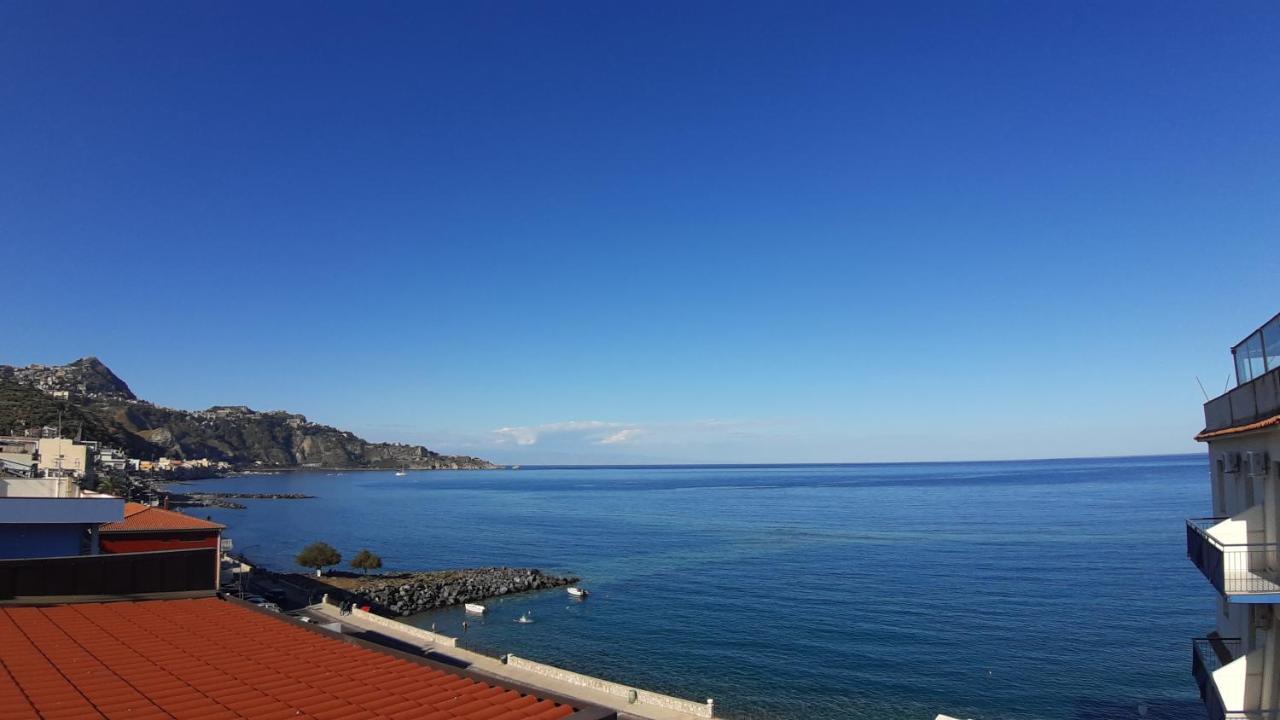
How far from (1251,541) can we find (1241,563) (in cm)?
84

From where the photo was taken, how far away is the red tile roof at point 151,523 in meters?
24.3

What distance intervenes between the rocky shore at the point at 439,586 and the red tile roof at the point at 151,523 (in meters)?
15.8

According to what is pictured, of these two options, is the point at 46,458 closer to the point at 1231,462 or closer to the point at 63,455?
the point at 63,455

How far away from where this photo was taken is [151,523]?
2566cm

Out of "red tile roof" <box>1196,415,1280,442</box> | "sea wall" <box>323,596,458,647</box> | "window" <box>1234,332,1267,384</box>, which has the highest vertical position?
"window" <box>1234,332,1267,384</box>

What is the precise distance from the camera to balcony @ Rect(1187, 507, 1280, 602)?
9977 millimetres

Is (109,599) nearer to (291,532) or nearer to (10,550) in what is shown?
(10,550)

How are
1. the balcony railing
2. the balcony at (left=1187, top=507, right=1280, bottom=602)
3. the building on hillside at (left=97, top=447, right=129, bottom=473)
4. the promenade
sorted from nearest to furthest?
the balcony at (left=1187, top=507, right=1280, bottom=602) → the balcony railing → the promenade → the building on hillside at (left=97, top=447, right=129, bottom=473)

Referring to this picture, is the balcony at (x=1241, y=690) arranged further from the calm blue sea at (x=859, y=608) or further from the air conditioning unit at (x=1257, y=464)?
the calm blue sea at (x=859, y=608)

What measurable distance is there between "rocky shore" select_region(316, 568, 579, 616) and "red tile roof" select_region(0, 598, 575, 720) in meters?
31.6

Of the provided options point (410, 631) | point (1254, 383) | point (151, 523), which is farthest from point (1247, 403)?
point (151, 523)

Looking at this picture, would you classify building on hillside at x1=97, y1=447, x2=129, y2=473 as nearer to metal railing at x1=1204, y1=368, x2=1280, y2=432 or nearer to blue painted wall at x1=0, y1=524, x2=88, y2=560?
blue painted wall at x1=0, y1=524, x2=88, y2=560

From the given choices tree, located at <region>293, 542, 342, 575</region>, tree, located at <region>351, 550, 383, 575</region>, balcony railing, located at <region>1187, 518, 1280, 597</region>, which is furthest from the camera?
tree, located at <region>351, 550, 383, 575</region>

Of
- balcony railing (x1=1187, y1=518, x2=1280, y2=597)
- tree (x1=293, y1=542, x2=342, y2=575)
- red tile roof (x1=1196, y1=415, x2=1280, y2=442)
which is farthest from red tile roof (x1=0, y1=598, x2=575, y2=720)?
tree (x1=293, y1=542, x2=342, y2=575)
